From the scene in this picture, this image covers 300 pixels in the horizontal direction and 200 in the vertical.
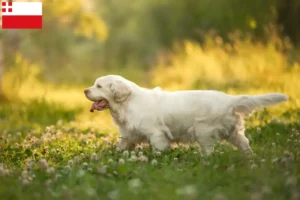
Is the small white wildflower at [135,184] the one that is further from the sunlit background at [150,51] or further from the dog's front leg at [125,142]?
the sunlit background at [150,51]

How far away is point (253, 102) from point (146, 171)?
4.97 feet

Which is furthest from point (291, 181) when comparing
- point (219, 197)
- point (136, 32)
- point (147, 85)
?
point (136, 32)

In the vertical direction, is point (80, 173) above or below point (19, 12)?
below

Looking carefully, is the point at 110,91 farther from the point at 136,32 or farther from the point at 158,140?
the point at 136,32

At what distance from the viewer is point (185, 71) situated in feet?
50.4

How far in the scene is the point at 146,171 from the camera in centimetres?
480

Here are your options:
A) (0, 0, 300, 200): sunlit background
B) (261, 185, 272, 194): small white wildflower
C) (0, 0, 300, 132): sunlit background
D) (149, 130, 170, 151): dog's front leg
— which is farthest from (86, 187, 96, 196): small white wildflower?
(0, 0, 300, 132): sunlit background

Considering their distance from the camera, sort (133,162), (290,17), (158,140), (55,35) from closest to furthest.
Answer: (133,162), (158,140), (290,17), (55,35)

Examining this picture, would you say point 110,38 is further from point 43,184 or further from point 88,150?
point 43,184

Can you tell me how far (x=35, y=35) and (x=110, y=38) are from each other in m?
3.89

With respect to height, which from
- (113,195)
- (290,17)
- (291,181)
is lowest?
(113,195)

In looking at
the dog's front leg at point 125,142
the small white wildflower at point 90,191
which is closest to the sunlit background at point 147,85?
the small white wildflower at point 90,191

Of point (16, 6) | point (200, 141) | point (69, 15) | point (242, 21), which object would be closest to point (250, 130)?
point (200, 141)

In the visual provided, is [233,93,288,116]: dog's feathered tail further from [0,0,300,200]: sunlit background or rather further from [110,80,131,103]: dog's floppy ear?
[110,80,131,103]: dog's floppy ear
